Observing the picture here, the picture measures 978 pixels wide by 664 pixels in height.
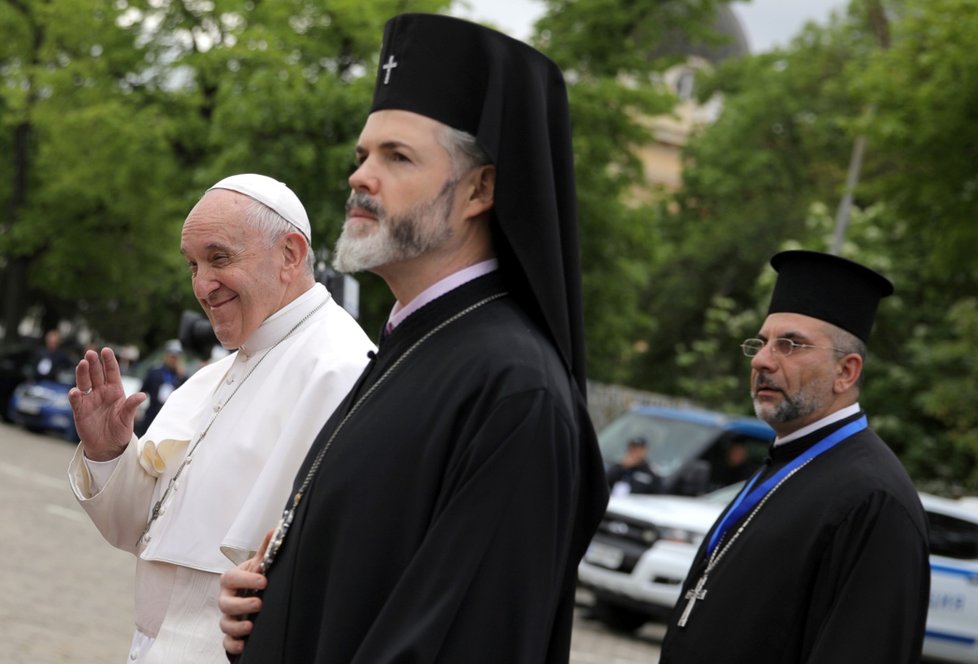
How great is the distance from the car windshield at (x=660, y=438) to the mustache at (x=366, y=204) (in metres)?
15.9

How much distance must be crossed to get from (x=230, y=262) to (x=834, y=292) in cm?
214

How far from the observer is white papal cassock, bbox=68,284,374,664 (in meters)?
3.88

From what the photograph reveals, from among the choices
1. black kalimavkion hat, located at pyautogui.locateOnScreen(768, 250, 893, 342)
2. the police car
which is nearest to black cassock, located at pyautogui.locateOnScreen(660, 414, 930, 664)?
black kalimavkion hat, located at pyautogui.locateOnScreen(768, 250, 893, 342)

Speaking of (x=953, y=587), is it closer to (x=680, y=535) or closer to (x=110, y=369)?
(x=680, y=535)

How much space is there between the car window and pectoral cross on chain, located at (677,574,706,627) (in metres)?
10.7

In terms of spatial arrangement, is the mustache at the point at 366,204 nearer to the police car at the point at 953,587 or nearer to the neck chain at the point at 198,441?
the neck chain at the point at 198,441

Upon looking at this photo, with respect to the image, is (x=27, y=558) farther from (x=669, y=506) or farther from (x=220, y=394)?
(x=220, y=394)

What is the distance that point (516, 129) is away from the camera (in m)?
3.06

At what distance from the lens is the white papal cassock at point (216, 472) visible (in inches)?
153

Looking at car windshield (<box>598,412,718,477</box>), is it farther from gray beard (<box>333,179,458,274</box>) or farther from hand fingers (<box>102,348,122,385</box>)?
gray beard (<box>333,179,458,274</box>)

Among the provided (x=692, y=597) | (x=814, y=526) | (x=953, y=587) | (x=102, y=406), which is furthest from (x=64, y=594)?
(x=953, y=587)

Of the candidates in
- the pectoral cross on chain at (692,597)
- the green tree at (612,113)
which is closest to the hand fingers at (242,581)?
the pectoral cross on chain at (692,597)

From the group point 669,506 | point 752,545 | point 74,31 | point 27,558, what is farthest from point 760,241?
point 752,545

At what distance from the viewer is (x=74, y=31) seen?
108 ft
